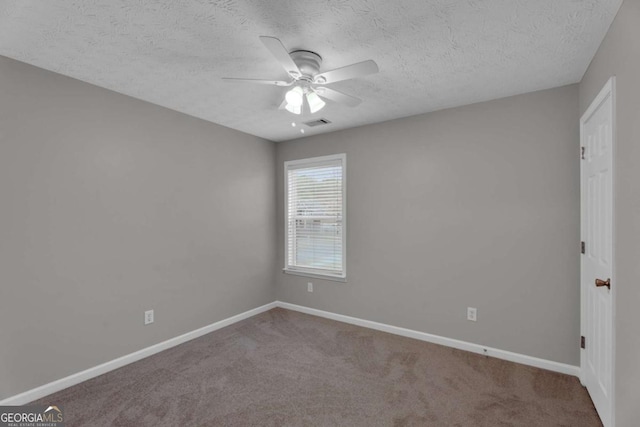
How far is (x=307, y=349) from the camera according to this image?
121 inches

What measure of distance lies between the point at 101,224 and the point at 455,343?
351cm

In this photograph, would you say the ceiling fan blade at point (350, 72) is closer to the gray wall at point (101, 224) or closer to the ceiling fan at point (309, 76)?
the ceiling fan at point (309, 76)

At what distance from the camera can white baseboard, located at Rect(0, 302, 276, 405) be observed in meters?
2.18

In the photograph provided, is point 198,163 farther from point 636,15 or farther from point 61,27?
point 636,15

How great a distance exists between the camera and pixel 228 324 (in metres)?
3.71

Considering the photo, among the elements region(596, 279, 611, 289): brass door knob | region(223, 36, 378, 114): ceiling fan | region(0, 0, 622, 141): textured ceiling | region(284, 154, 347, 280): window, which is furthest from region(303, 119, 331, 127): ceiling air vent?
region(596, 279, 611, 289): brass door knob

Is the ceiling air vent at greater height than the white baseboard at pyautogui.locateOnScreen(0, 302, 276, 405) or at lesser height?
greater

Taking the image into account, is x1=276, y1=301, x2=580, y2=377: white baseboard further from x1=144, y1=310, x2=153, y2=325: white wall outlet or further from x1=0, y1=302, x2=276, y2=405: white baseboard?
x1=144, y1=310, x2=153, y2=325: white wall outlet

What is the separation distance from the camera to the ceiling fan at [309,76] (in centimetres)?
177

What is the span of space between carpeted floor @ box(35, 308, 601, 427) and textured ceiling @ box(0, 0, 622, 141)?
2445 mm

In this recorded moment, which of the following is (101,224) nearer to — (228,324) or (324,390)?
(228,324)

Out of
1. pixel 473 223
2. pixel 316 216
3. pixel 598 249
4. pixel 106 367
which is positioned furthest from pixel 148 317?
pixel 598 249

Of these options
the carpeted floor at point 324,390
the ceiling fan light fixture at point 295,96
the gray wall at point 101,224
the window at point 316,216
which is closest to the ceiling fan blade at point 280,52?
the ceiling fan light fixture at point 295,96

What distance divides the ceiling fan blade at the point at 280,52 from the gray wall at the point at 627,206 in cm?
168
